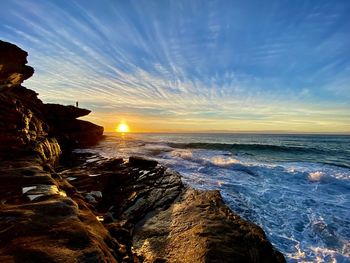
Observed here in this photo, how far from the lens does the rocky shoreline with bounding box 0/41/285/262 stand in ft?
11.0

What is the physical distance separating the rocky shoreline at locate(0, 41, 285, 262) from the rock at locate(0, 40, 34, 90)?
405 cm

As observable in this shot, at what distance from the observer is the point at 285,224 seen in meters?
7.61

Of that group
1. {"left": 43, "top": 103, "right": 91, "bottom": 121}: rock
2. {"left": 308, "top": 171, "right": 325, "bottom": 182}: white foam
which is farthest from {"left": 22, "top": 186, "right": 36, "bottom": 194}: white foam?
{"left": 43, "top": 103, "right": 91, "bottom": 121}: rock

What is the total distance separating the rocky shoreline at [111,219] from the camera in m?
3.36

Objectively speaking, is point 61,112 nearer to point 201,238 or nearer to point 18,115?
point 18,115

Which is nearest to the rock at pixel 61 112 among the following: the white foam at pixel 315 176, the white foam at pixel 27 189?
the white foam at pixel 27 189

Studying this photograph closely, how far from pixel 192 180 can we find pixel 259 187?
10.8ft

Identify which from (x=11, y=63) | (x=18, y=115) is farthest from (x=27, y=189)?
(x=11, y=63)

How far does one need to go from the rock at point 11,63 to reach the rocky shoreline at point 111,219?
13.3 feet

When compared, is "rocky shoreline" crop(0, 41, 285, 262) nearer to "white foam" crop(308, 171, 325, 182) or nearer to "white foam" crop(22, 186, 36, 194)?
"white foam" crop(22, 186, 36, 194)

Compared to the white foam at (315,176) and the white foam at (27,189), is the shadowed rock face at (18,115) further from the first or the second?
the white foam at (315,176)

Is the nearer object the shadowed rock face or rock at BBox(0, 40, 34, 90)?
the shadowed rock face

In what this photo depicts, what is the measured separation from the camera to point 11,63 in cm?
1458

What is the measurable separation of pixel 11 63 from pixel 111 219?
1333 cm
